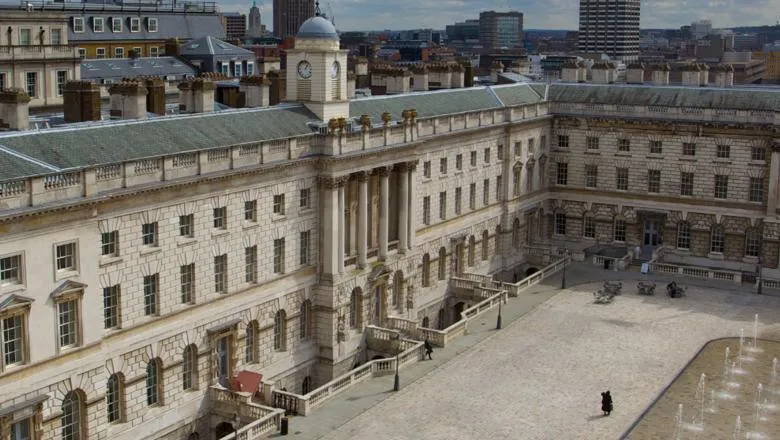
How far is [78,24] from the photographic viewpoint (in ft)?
375

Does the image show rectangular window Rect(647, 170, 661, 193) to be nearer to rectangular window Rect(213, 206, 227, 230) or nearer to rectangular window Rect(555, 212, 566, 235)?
rectangular window Rect(555, 212, 566, 235)

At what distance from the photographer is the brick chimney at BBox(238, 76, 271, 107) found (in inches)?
2657

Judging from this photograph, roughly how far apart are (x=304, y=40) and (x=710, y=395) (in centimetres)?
3244

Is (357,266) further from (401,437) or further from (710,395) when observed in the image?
(710,395)

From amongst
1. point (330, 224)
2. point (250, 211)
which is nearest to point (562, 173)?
point (330, 224)

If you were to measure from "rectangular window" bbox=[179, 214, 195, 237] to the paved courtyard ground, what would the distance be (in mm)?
11095

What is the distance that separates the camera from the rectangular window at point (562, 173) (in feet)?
314

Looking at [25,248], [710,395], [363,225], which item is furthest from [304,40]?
[710,395]

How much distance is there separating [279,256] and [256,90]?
1372cm

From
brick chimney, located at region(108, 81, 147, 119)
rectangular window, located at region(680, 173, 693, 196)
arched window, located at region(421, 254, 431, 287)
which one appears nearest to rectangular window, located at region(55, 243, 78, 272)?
brick chimney, located at region(108, 81, 147, 119)

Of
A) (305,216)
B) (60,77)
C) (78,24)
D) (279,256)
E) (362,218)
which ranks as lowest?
(279,256)

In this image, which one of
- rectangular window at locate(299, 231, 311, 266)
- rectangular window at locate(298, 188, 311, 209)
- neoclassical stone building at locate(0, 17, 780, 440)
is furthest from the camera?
rectangular window at locate(299, 231, 311, 266)

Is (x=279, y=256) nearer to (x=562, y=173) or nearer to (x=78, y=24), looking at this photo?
(x=562, y=173)

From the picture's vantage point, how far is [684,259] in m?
90.8
